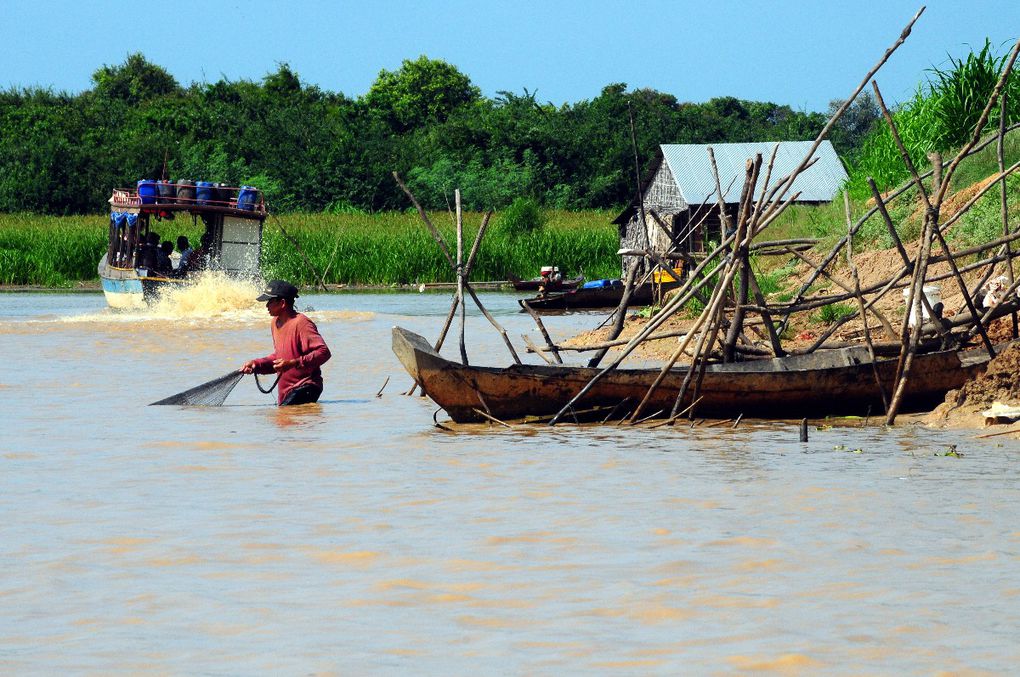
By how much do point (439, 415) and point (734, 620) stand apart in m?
5.99

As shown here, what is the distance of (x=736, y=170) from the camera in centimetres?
3341

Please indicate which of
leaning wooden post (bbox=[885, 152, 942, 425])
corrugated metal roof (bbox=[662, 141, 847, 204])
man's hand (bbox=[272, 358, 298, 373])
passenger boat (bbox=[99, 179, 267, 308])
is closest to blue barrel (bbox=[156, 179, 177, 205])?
passenger boat (bbox=[99, 179, 267, 308])

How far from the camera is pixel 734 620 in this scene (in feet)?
14.3

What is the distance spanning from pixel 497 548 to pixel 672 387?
3632mm

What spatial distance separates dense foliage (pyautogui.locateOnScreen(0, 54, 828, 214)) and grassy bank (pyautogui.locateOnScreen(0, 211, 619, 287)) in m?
8.02

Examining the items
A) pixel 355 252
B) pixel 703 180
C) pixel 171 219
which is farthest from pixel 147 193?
pixel 703 180

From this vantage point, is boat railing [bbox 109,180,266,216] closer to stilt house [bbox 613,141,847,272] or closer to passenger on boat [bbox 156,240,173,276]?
passenger on boat [bbox 156,240,173,276]

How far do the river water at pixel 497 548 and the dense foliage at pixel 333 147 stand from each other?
3603 cm

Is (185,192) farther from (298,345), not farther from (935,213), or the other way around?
(935,213)

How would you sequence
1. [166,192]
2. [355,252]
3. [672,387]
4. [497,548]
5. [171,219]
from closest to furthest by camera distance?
[497,548], [672,387], [166,192], [171,219], [355,252]

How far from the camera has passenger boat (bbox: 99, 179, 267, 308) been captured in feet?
72.7

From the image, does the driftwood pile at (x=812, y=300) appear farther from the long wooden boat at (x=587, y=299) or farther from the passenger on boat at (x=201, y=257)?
the long wooden boat at (x=587, y=299)

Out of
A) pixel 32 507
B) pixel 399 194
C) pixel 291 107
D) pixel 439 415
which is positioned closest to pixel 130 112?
pixel 291 107

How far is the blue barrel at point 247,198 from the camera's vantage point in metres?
23.0
